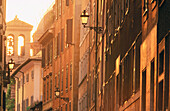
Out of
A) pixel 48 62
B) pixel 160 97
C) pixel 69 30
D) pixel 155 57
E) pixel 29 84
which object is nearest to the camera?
pixel 160 97

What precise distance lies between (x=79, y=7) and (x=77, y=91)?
689 centimetres

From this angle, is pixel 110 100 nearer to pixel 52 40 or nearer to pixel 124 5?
pixel 124 5

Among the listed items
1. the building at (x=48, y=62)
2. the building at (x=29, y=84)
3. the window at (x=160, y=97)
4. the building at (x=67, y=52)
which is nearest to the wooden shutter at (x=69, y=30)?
the building at (x=67, y=52)

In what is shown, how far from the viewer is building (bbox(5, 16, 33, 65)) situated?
121625 millimetres

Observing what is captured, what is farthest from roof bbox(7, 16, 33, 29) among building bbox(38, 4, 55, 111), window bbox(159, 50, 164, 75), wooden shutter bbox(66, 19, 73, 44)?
window bbox(159, 50, 164, 75)

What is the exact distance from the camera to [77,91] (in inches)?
2424

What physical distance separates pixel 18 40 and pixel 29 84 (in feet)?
92.5

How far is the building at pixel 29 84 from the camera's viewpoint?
298ft

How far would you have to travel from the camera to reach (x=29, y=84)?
95.2 meters

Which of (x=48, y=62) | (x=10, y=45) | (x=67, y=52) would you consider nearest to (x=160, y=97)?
(x=67, y=52)

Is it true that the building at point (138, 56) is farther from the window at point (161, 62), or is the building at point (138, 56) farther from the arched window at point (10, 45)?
the arched window at point (10, 45)

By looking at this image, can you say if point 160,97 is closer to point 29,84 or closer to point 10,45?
point 29,84

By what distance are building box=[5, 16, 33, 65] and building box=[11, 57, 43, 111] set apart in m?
15.2

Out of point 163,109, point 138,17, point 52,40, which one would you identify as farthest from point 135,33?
point 52,40
